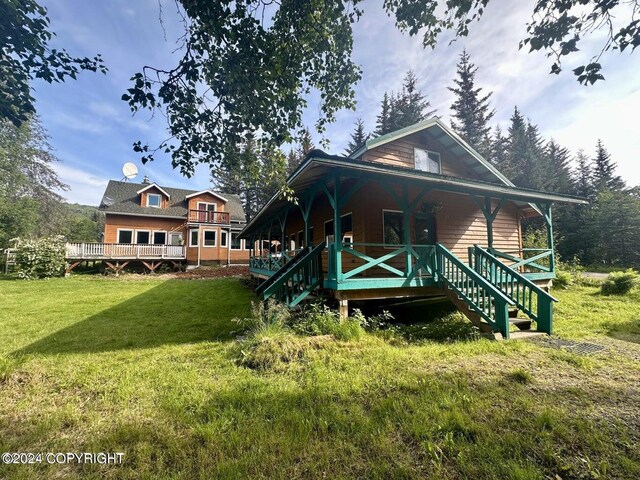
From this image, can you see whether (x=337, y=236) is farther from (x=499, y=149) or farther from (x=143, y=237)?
(x=499, y=149)

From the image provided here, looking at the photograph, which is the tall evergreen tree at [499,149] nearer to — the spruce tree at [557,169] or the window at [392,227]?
the spruce tree at [557,169]

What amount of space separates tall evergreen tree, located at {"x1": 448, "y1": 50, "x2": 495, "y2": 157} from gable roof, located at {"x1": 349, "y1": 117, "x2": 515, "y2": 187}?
75.5ft

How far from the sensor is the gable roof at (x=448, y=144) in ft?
32.8

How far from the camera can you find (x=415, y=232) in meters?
9.57


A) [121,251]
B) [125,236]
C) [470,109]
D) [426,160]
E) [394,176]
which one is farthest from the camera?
[470,109]

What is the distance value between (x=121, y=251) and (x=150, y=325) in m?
15.8

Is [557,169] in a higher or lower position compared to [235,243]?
higher

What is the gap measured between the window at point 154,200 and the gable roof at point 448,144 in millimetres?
20898

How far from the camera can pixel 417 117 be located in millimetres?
32281

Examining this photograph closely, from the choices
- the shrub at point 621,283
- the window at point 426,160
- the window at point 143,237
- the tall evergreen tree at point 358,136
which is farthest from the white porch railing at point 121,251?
the shrub at point 621,283

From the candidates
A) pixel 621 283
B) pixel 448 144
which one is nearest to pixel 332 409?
pixel 448 144

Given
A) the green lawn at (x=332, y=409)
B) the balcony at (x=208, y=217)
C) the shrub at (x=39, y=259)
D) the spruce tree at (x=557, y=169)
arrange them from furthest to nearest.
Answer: the spruce tree at (x=557, y=169) < the balcony at (x=208, y=217) < the shrub at (x=39, y=259) < the green lawn at (x=332, y=409)

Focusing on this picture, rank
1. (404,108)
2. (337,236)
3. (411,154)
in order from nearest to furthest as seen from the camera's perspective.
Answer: (337,236) → (411,154) → (404,108)

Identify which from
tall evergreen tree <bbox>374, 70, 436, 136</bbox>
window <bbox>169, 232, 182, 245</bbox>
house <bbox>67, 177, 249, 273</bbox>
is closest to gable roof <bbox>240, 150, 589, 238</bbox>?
house <bbox>67, 177, 249, 273</bbox>
